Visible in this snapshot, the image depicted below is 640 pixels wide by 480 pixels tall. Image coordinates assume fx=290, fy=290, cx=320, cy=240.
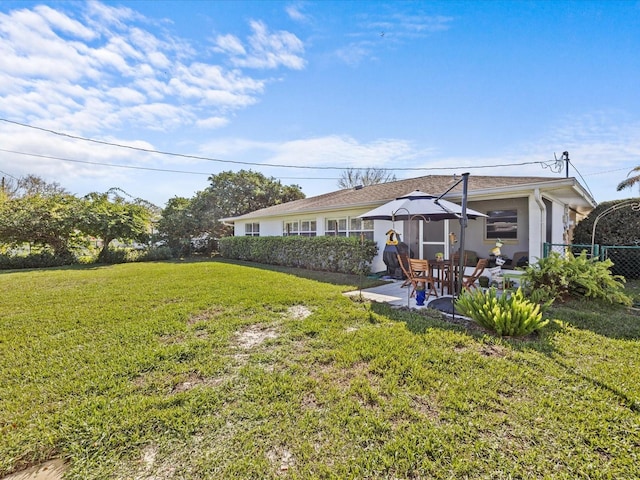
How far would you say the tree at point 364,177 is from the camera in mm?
33562

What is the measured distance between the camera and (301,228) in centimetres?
1499

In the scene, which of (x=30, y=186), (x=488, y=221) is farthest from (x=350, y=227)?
(x=30, y=186)

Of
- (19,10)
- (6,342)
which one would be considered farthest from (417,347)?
(19,10)

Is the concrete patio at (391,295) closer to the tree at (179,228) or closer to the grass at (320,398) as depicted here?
the grass at (320,398)

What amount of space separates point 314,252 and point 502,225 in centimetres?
686

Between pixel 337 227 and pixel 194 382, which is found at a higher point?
pixel 337 227

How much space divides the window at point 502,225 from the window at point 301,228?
290 inches

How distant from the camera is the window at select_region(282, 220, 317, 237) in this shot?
1433 centimetres

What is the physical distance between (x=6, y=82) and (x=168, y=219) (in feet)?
Answer: 39.6

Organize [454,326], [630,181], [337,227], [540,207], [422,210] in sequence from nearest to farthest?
[454,326], [422,210], [540,207], [337,227], [630,181]

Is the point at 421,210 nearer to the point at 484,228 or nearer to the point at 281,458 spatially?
the point at 484,228

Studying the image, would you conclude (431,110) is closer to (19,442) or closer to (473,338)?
(473,338)

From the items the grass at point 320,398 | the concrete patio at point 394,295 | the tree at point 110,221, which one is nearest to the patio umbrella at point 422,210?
the concrete patio at point 394,295

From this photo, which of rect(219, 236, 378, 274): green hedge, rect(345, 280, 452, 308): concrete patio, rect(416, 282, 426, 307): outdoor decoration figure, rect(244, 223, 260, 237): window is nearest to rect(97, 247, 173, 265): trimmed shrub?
rect(244, 223, 260, 237): window
